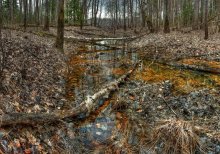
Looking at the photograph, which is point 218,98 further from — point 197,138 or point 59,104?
point 59,104

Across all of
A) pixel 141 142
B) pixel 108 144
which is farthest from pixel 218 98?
pixel 108 144

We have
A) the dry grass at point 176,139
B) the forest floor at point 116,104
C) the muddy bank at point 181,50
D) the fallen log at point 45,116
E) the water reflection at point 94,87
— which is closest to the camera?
the fallen log at point 45,116

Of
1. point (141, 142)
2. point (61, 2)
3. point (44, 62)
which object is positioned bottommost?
point (141, 142)

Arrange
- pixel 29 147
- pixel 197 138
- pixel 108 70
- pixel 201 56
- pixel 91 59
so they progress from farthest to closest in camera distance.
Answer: pixel 91 59
pixel 201 56
pixel 108 70
pixel 197 138
pixel 29 147

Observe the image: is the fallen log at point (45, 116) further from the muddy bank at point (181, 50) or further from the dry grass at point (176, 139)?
the muddy bank at point (181, 50)

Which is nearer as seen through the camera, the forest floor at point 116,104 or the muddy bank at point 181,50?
the forest floor at point 116,104

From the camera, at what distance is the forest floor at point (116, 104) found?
5.28 metres

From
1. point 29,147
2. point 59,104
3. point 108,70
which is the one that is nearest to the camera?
point 29,147

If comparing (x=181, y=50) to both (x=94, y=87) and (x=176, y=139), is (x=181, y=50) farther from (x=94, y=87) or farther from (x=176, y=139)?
(x=176, y=139)

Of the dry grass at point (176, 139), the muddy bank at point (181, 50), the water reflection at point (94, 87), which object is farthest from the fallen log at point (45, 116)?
the muddy bank at point (181, 50)

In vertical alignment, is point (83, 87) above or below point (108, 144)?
above

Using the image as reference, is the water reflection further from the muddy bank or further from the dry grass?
the muddy bank

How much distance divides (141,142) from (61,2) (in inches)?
433

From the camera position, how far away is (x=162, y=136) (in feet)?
18.1
